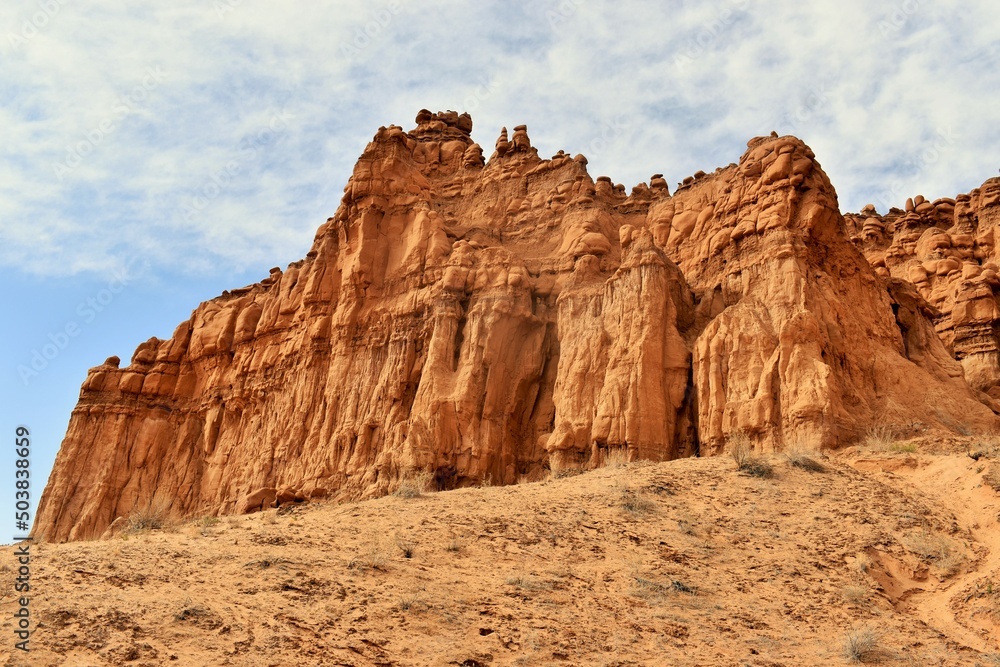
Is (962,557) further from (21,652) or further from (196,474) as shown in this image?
(196,474)

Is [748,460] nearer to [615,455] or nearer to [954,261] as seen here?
[615,455]

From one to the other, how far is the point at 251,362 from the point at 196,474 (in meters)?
5.52

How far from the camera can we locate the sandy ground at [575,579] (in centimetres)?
1365

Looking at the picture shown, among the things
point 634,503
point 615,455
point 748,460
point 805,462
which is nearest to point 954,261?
point 615,455

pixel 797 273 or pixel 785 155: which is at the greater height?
pixel 785 155

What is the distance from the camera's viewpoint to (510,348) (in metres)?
33.1

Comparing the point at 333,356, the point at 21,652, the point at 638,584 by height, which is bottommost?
the point at 21,652

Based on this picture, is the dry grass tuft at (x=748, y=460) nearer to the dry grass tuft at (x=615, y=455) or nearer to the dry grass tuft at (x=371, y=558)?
the dry grass tuft at (x=615, y=455)

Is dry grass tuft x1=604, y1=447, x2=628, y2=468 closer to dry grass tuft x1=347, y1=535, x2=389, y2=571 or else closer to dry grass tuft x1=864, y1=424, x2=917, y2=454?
dry grass tuft x1=864, y1=424, x2=917, y2=454

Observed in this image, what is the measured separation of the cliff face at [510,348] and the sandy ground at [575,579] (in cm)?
472

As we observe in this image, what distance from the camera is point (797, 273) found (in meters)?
28.6

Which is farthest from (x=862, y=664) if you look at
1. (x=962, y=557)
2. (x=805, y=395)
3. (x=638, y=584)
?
(x=805, y=395)

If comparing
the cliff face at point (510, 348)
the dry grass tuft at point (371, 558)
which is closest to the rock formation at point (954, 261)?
the cliff face at point (510, 348)

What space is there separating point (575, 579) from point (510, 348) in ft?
53.7
